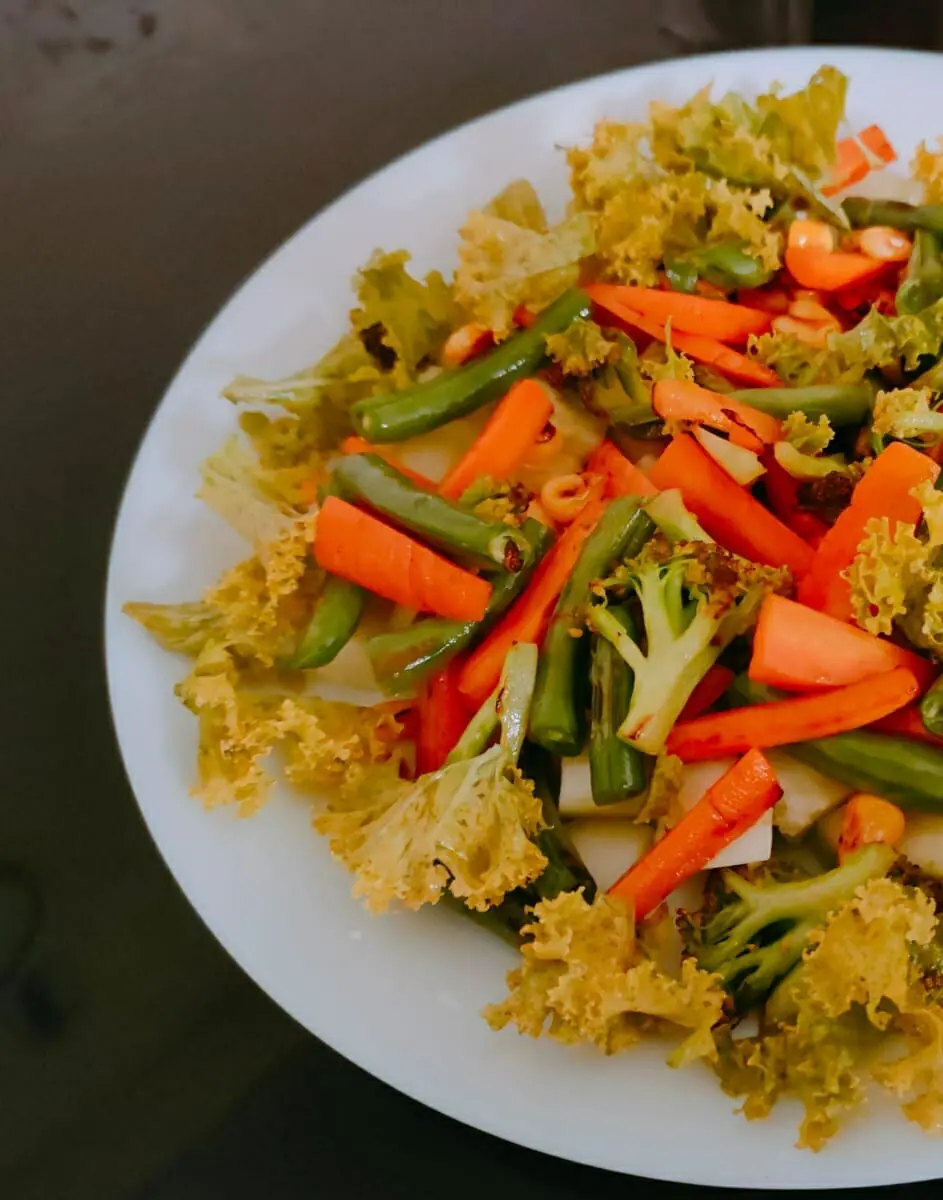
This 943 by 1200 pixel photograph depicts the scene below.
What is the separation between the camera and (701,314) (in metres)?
1.63

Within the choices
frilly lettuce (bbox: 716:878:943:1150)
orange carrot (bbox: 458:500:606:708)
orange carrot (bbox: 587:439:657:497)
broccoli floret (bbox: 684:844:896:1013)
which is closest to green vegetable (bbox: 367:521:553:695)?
orange carrot (bbox: 458:500:606:708)

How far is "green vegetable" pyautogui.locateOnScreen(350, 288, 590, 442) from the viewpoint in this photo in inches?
63.8

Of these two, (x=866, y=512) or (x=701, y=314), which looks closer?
(x=866, y=512)

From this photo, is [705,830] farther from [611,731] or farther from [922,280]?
[922,280]

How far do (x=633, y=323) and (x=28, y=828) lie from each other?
1333mm

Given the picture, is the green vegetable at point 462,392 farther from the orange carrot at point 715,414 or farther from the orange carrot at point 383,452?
the orange carrot at point 715,414

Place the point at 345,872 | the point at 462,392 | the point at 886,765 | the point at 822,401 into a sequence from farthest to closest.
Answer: the point at 462,392 → the point at 822,401 → the point at 345,872 → the point at 886,765

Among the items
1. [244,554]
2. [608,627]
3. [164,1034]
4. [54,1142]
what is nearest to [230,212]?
[244,554]

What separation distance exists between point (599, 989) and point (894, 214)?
4.25 ft

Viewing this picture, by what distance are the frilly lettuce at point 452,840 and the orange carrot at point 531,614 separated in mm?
136

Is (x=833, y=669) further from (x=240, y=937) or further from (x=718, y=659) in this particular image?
(x=240, y=937)

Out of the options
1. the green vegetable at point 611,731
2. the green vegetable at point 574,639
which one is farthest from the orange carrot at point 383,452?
the green vegetable at point 611,731

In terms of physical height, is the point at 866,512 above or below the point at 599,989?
above

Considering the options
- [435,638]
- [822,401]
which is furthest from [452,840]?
[822,401]
